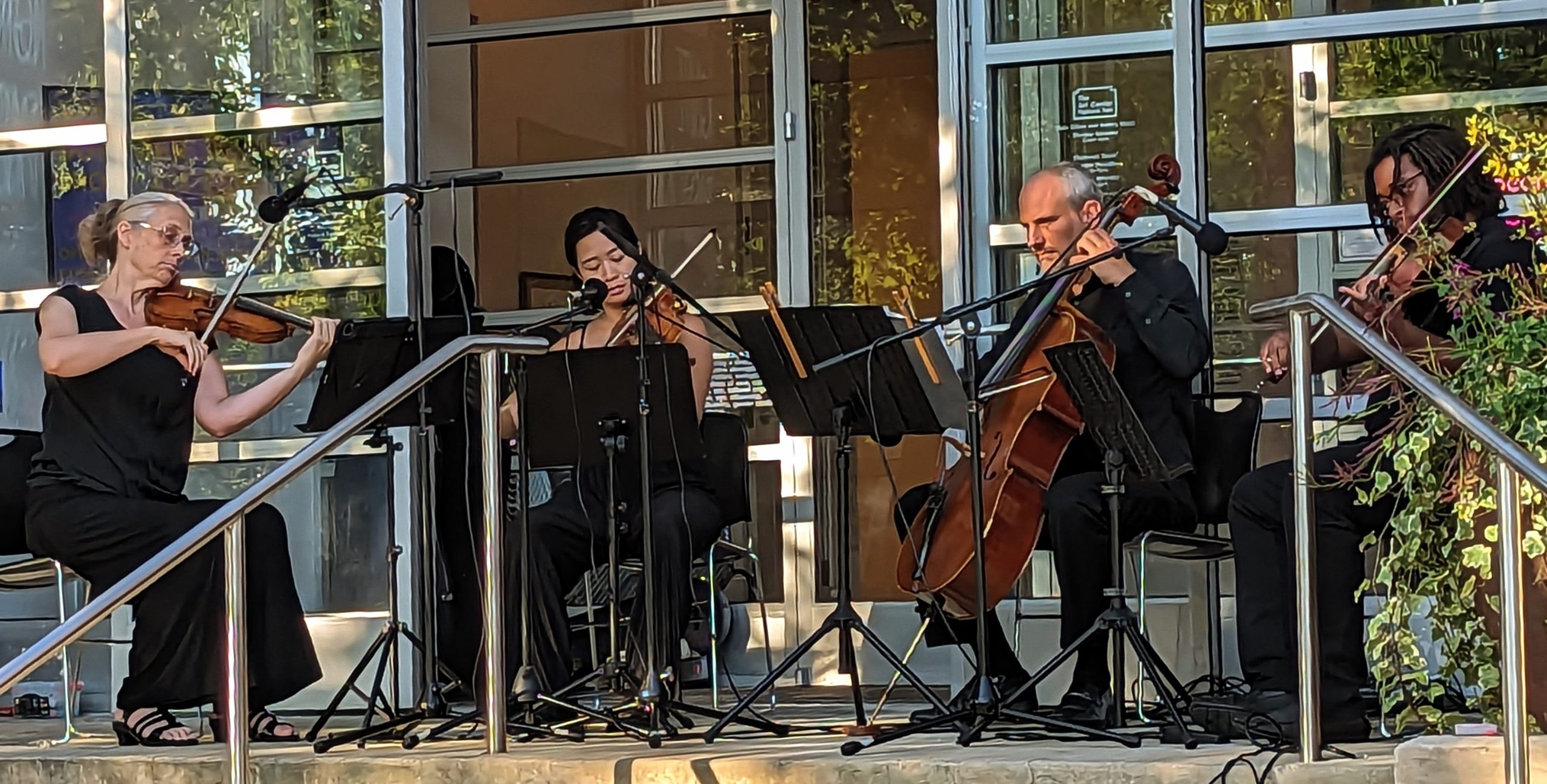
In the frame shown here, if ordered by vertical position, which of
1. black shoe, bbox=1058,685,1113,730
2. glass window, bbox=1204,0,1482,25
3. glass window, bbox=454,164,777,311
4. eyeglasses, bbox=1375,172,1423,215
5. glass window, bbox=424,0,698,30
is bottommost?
black shoe, bbox=1058,685,1113,730

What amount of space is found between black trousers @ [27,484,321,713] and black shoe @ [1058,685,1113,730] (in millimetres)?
1553

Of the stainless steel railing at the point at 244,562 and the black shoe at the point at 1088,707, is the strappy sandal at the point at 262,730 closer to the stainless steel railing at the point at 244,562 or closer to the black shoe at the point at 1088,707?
the stainless steel railing at the point at 244,562

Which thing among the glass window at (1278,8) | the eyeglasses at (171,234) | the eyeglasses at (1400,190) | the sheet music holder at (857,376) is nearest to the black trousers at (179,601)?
the eyeglasses at (171,234)

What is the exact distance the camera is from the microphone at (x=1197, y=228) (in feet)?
10.5

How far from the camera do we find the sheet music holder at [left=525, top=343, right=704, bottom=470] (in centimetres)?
371

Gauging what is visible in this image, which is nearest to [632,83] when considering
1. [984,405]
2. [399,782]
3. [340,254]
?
[340,254]

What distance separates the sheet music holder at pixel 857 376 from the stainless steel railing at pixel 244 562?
1.40 ft

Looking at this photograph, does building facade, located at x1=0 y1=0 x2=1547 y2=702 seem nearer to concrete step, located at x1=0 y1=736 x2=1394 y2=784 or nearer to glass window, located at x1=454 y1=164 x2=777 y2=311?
glass window, located at x1=454 y1=164 x2=777 y2=311

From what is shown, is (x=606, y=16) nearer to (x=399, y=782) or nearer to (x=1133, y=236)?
(x=1133, y=236)

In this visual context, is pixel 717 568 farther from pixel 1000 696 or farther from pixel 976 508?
pixel 976 508

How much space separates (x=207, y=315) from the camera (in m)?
4.24

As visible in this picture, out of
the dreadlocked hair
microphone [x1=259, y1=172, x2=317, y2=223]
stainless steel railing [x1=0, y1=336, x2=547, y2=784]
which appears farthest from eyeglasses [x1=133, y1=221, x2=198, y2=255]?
the dreadlocked hair

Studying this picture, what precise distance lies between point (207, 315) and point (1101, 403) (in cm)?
197

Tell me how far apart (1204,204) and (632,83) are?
226 cm
